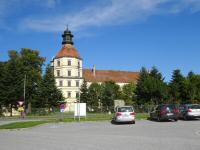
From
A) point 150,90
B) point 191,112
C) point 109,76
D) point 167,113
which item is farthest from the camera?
point 109,76

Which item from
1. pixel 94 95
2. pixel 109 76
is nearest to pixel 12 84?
pixel 94 95

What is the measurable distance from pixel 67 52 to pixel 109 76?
2401 centimetres

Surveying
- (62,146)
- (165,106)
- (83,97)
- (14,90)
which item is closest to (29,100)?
(14,90)

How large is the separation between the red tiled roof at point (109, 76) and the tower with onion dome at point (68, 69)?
10770 millimetres

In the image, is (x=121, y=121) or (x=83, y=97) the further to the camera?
(x=83, y=97)

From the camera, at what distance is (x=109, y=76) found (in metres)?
134

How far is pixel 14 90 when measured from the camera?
6862cm

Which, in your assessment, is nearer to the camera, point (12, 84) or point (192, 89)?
point (12, 84)

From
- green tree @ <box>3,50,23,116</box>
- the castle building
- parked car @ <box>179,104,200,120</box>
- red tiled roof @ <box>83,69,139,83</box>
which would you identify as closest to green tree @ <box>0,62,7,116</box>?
green tree @ <box>3,50,23,116</box>

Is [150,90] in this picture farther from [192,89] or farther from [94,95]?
[94,95]

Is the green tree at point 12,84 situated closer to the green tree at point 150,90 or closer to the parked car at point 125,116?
the green tree at point 150,90

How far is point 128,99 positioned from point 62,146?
288 feet

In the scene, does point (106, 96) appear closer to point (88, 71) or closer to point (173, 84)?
point (173, 84)

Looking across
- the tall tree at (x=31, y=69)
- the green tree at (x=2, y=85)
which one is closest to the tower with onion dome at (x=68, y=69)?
the tall tree at (x=31, y=69)
